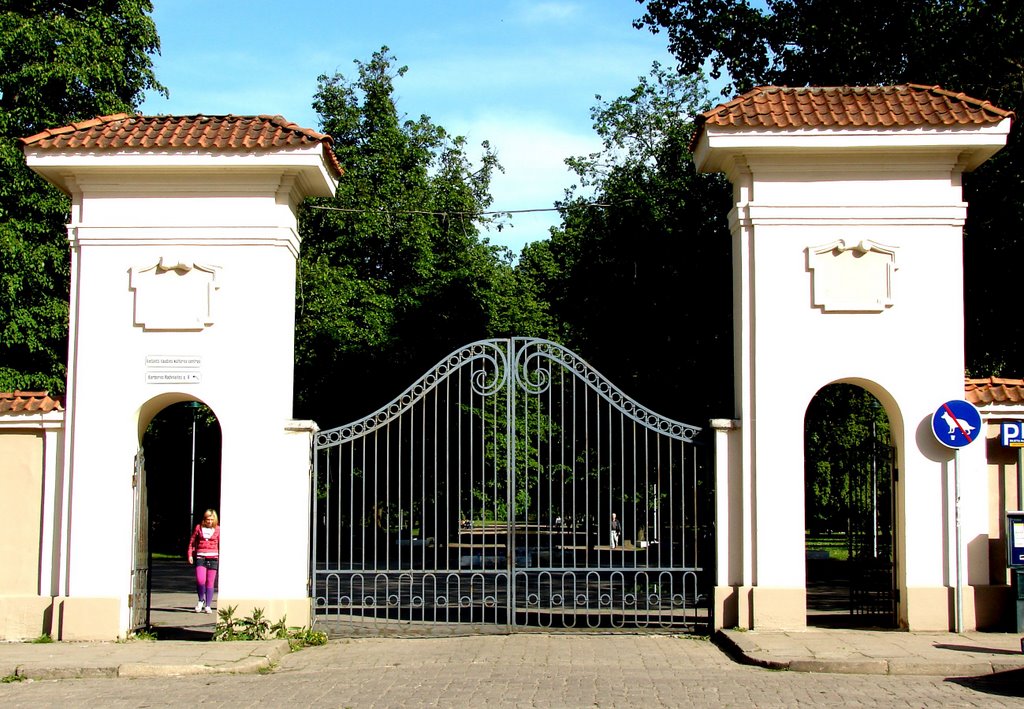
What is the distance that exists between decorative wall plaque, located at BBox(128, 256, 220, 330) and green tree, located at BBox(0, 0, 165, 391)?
11948 mm

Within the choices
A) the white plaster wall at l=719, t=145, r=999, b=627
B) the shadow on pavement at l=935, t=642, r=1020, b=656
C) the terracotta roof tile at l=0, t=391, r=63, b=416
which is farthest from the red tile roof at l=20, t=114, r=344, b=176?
the shadow on pavement at l=935, t=642, r=1020, b=656

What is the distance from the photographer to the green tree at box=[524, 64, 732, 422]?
2348 cm

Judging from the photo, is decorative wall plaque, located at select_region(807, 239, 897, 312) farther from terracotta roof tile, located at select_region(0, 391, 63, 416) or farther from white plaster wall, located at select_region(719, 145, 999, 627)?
terracotta roof tile, located at select_region(0, 391, 63, 416)

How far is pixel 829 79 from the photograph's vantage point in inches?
850

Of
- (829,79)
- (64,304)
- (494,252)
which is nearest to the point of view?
(829,79)

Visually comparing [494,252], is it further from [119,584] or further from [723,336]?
→ [119,584]

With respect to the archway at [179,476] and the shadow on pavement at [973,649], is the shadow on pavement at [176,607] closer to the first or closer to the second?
the archway at [179,476]

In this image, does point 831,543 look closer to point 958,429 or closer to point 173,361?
point 958,429

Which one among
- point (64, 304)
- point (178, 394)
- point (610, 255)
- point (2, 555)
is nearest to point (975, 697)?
point (178, 394)

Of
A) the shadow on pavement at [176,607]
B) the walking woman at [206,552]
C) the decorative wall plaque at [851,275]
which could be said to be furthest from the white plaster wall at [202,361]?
the decorative wall plaque at [851,275]

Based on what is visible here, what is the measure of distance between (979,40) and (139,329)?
14589 millimetres

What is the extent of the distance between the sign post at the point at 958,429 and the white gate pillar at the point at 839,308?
0.54 feet

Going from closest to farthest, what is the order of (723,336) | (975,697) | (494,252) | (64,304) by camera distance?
(975,697)
(723,336)
(64,304)
(494,252)

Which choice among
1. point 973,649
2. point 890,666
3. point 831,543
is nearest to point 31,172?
point 831,543
